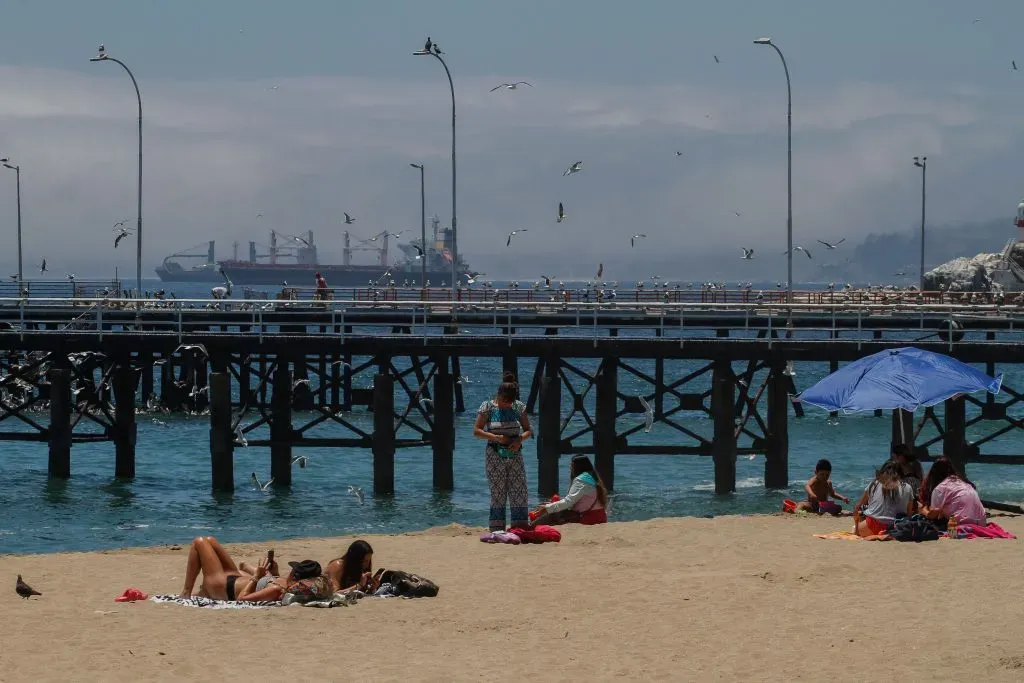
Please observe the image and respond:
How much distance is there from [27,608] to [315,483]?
2109cm

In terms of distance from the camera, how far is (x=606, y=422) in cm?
3097

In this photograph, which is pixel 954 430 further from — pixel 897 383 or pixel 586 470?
pixel 586 470

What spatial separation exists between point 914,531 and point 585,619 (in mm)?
5312

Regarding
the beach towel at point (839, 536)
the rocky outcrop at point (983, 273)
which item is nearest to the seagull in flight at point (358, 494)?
the beach towel at point (839, 536)

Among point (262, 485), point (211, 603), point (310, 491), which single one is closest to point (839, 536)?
point (211, 603)

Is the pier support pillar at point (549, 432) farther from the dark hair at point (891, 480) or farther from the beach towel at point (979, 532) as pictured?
the beach towel at point (979, 532)

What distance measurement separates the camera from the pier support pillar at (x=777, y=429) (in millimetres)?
31016

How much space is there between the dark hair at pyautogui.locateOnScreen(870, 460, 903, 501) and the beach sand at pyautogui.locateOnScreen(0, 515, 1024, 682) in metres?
0.75

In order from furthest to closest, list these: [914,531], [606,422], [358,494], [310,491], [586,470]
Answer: [310,491], [358,494], [606,422], [586,470], [914,531]

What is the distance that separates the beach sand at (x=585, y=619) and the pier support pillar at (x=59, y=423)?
48.8ft

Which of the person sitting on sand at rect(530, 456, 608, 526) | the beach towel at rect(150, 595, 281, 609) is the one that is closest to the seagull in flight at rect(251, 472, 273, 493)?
the person sitting on sand at rect(530, 456, 608, 526)

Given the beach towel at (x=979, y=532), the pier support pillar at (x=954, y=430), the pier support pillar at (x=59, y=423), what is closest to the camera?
the beach towel at (x=979, y=532)

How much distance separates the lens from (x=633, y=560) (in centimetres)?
1670

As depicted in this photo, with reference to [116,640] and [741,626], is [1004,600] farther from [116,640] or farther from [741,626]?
[116,640]
